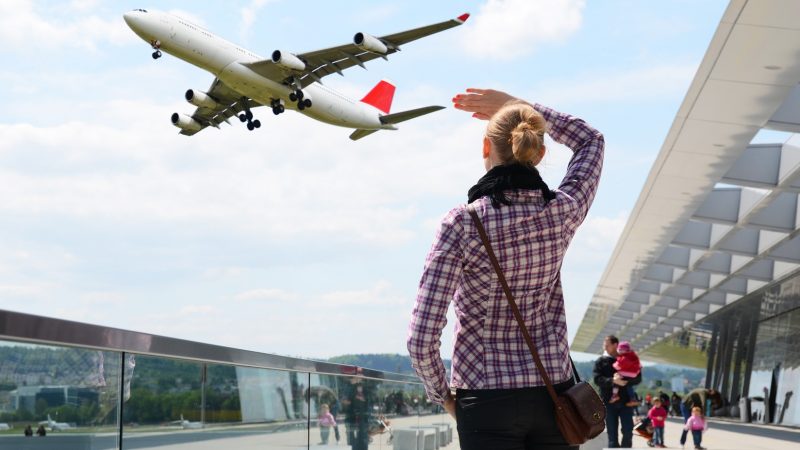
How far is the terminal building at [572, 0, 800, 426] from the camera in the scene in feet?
41.8

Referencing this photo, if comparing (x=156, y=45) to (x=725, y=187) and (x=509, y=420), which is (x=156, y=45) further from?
(x=509, y=420)

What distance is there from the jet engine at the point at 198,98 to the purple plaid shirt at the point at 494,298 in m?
34.6

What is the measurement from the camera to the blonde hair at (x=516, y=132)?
2.50 metres

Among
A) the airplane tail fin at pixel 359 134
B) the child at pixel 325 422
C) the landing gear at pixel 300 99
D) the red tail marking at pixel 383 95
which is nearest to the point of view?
the child at pixel 325 422

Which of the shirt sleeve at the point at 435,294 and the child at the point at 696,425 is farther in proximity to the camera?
the child at the point at 696,425

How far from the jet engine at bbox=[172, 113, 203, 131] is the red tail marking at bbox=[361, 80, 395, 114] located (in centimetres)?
1645

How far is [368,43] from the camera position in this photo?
30422 millimetres

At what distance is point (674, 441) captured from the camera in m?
20.7

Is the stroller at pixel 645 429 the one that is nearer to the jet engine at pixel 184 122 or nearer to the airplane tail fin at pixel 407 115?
the airplane tail fin at pixel 407 115

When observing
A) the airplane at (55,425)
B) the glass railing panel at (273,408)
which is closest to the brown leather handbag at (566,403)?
the airplane at (55,425)

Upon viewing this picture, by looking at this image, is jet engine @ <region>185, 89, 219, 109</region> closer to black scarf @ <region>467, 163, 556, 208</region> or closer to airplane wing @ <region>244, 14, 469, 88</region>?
airplane wing @ <region>244, 14, 469, 88</region>

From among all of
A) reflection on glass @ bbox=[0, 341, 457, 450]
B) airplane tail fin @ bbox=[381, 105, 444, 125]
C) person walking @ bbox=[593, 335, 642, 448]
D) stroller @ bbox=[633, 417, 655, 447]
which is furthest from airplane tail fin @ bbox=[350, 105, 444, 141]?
reflection on glass @ bbox=[0, 341, 457, 450]

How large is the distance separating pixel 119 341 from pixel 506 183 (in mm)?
1337

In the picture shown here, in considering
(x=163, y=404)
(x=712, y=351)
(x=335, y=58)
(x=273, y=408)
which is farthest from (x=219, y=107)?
(x=163, y=404)
